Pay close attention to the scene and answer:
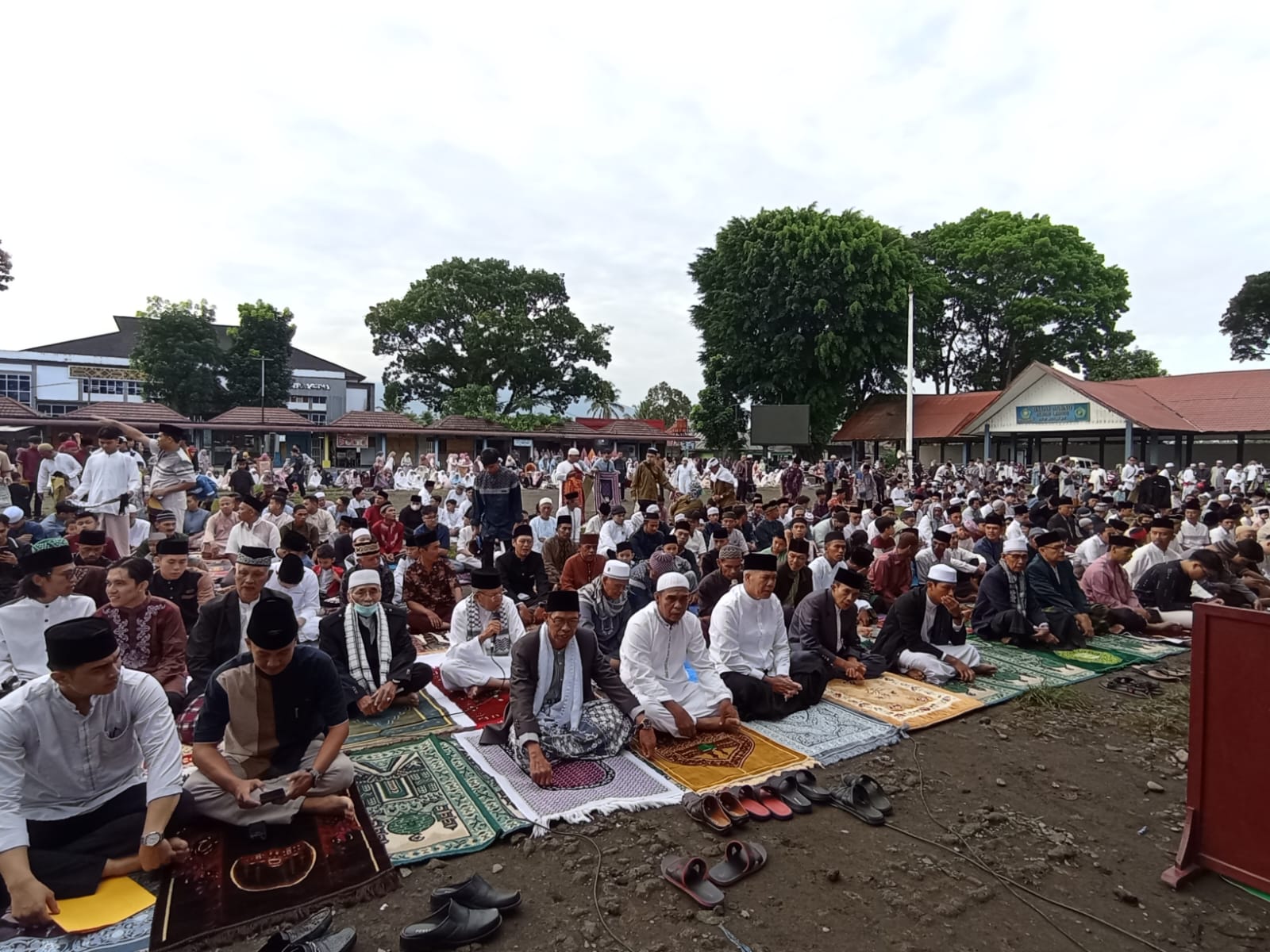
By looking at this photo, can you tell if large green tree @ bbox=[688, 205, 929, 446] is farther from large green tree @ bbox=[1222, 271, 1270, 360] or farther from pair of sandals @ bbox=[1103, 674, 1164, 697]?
large green tree @ bbox=[1222, 271, 1270, 360]

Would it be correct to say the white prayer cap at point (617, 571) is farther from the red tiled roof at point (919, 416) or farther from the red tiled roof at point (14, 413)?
the red tiled roof at point (14, 413)

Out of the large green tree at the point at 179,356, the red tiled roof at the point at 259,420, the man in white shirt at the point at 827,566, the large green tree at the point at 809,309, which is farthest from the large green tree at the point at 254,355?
the man in white shirt at the point at 827,566

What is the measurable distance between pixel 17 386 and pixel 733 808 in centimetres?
4890

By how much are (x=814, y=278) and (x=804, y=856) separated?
1030 inches

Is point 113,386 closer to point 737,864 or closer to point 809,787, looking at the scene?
point 809,787

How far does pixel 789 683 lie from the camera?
496cm

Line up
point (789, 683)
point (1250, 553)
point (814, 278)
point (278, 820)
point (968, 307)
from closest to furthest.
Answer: point (278, 820) → point (789, 683) → point (1250, 553) → point (814, 278) → point (968, 307)

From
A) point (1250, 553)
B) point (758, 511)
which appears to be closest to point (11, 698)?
point (758, 511)

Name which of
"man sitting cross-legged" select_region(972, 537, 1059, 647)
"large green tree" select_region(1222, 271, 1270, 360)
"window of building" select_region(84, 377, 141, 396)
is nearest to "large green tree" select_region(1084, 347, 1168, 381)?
"large green tree" select_region(1222, 271, 1270, 360)

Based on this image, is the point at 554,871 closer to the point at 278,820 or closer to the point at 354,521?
the point at 278,820

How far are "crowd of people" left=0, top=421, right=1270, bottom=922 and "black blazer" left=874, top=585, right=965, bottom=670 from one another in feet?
0.06

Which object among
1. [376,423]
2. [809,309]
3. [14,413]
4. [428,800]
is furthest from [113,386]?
[428,800]

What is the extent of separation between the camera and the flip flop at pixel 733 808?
11.4 feet

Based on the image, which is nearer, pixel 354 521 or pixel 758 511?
pixel 354 521
